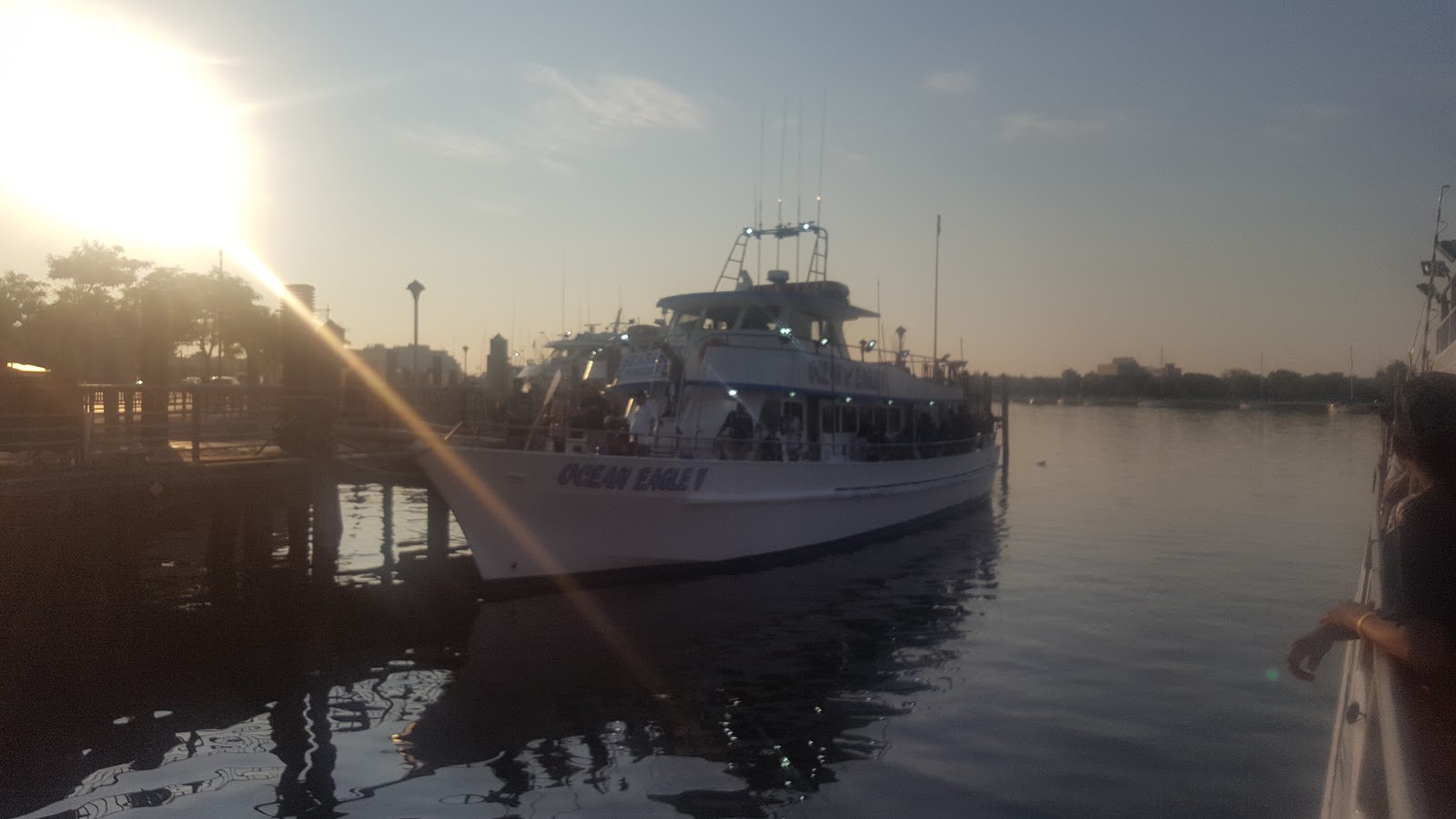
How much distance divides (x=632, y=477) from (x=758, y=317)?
6.30 metres

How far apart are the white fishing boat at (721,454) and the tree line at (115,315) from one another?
17501 mm

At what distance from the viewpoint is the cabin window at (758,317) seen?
804 inches

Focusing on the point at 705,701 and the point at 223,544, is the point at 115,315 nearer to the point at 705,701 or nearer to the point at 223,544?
the point at 223,544

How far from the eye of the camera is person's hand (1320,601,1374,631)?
3.16 meters

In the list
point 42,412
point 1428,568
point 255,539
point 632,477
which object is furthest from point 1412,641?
point 255,539

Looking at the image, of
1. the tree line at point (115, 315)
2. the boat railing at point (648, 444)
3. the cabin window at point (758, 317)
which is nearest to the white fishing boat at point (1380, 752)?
the boat railing at point (648, 444)

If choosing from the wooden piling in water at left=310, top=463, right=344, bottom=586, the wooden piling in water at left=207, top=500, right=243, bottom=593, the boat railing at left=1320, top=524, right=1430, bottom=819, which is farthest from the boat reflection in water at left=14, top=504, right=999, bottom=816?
the boat railing at left=1320, top=524, right=1430, bottom=819

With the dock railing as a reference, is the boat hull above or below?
below

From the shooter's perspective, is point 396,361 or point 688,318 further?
point 396,361

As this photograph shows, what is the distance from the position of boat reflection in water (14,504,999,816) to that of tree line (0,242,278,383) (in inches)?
799

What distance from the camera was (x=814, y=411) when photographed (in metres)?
20.5

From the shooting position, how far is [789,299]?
20.4 metres

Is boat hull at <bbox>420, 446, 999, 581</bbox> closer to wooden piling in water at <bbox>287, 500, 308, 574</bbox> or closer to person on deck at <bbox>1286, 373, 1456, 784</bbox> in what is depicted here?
wooden piling in water at <bbox>287, 500, 308, 574</bbox>

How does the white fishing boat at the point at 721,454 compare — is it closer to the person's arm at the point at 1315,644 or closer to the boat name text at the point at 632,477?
the boat name text at the point at 632,477
